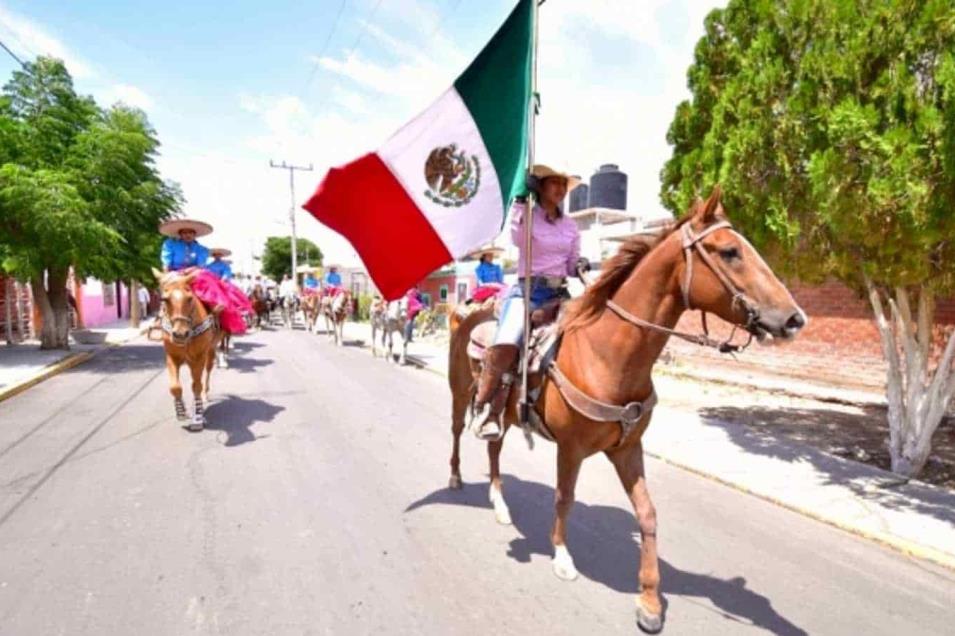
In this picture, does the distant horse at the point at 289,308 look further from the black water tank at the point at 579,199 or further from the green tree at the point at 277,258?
the green tree at the point at 277,258

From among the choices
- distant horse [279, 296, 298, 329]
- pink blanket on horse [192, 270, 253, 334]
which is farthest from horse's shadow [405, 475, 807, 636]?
distant horse [279, 296, 298, 329]

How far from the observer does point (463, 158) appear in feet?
12.0

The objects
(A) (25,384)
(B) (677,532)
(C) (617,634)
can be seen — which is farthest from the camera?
(A) (25,384)

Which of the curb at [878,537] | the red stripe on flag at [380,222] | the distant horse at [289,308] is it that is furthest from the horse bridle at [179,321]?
the distant horse at [289,308]

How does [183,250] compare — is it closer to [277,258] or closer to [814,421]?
[814,421]

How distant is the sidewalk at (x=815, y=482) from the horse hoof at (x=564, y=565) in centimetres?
252

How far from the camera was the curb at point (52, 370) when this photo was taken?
28.3ft

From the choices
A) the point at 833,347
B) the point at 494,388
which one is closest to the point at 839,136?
the point at 494,388

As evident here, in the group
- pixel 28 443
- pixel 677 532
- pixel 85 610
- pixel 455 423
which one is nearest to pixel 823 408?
pixel 677 532

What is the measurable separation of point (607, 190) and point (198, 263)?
103ft

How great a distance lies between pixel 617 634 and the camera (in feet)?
9.59

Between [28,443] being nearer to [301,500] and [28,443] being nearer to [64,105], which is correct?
[301,500]

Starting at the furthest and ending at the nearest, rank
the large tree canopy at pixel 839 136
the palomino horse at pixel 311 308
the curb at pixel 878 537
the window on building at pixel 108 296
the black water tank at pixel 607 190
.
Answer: the black water tank at pixel 607 190 < the window on building at pixel 108 296 < the palomino horse at pixel 311 308 < the large tree canopy at pixel 839 136 < the curb at pixel 878 537

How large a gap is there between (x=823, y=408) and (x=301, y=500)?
824cm
